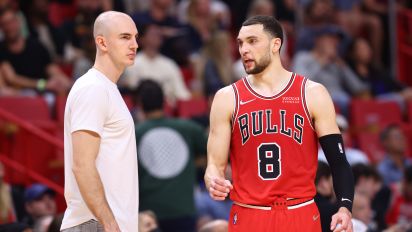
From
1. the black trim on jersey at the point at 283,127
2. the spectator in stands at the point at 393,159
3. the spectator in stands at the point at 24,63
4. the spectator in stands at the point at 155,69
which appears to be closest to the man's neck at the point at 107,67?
the black trim on jersey at the point at 283,127

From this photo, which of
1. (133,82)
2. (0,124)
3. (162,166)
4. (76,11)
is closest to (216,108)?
(162,166)

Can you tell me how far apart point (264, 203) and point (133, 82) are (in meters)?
5.71

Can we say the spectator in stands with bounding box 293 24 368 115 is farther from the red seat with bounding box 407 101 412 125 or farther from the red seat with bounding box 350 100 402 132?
the red seat with bounding box 407 101 412 125

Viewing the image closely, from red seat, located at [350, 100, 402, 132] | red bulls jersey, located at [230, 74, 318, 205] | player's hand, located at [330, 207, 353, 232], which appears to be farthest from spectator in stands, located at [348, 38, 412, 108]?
player's hand, located at [330, 207, 353, 232]

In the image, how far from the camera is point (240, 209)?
5598mm

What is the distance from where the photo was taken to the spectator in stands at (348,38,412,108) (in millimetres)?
13164

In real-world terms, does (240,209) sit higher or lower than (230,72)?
lower

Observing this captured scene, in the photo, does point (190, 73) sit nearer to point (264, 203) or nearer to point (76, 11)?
point (76, 11)

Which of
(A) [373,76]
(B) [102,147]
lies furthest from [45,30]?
(B) [102,147]

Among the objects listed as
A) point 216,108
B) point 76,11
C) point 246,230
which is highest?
point 76,11

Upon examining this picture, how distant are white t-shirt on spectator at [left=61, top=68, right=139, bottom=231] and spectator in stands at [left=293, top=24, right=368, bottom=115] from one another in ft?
24.2

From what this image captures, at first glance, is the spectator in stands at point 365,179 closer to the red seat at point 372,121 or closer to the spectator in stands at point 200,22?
the red seat at point 372,121

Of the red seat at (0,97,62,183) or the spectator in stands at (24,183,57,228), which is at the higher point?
the red seat at (0,97,62,183)

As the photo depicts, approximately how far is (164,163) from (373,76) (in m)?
5.98
